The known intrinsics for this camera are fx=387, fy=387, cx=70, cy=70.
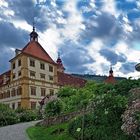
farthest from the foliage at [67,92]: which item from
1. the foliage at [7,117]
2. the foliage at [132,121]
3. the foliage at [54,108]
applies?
the foliage at [132,121]

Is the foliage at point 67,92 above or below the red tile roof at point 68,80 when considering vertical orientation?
below

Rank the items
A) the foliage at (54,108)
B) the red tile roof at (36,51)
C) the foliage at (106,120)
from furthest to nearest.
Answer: the red tile roof at (36,51) → the foliage at (54,108) → the foliage at (106,120)

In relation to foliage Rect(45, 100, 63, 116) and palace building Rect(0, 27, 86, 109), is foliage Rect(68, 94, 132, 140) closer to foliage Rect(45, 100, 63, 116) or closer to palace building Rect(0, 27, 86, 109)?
foliage Rect(45, 100, 63, 116)

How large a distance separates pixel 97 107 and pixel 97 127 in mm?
1029

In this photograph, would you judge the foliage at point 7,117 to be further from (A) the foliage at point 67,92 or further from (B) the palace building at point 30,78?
(B) the palace building at point 30,78

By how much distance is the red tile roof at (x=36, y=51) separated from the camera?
73175 millimetres

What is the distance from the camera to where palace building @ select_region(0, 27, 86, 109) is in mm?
70438

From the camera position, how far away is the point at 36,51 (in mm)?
75188

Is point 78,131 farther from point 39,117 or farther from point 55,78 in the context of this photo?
point 55,78

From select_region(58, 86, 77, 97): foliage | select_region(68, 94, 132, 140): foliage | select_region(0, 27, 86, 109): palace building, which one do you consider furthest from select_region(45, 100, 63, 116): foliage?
select_region(0, 27, 86, 109): palace building

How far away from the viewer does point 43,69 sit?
74.9 m

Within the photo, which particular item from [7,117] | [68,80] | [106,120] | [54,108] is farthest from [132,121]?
[68,80]

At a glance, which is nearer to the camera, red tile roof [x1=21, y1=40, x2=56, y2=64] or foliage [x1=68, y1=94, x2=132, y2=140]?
foliage [x1=68, y1=94, x2=132, y2=140]

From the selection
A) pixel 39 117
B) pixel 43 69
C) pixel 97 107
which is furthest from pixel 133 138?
pixel 43 69
